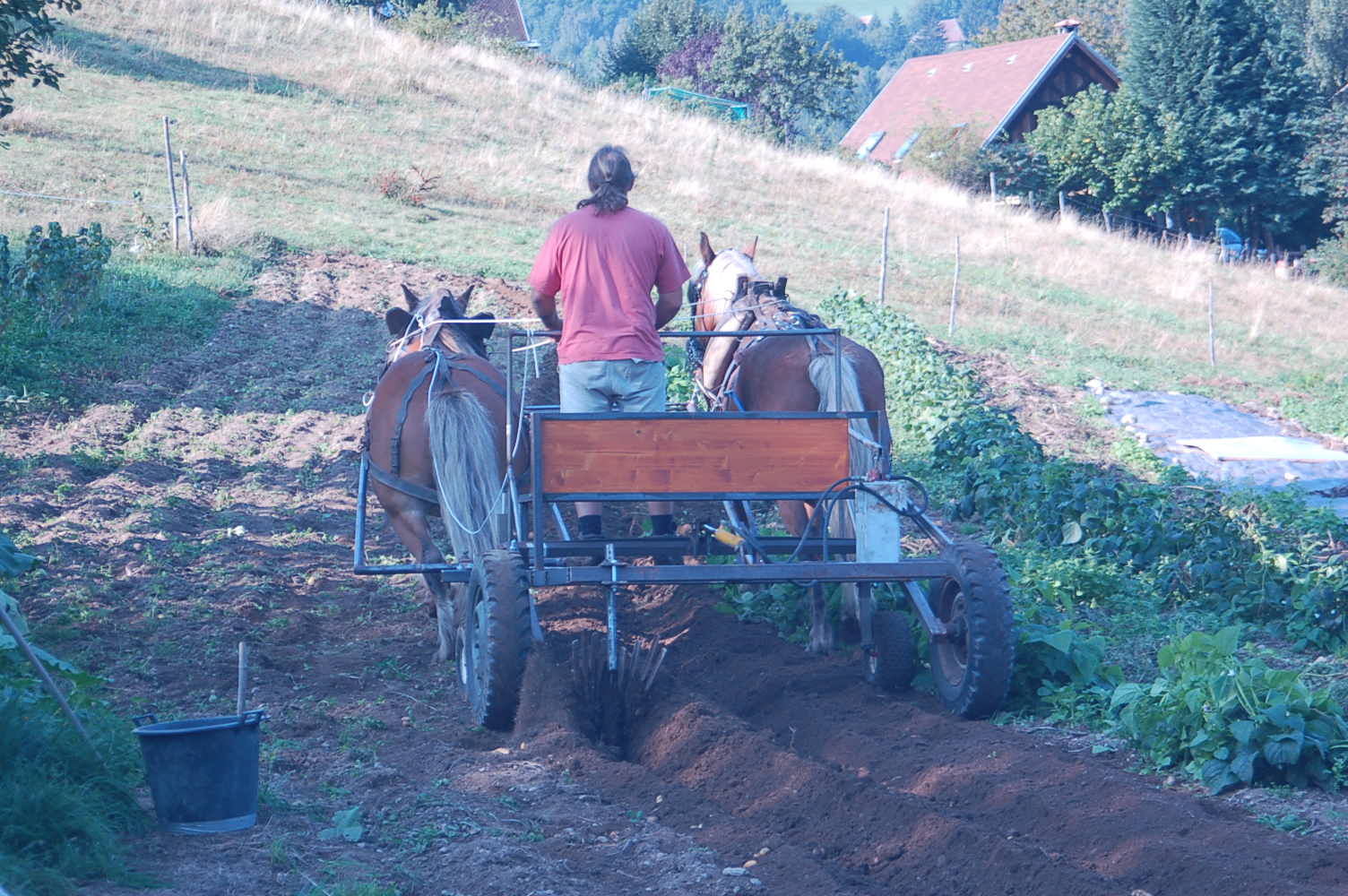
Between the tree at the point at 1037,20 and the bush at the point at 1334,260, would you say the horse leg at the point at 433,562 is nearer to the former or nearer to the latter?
the bush at the point at 1334,260

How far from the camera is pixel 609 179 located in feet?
18.8

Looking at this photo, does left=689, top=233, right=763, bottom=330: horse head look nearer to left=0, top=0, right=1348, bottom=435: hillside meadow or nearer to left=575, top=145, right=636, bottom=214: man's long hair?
left=575, top=145, right=636, bottom=214: man's long hair

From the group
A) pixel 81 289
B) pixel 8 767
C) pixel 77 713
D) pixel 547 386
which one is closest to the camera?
pixel 8 767

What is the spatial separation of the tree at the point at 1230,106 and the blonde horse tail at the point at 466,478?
33.4 meters

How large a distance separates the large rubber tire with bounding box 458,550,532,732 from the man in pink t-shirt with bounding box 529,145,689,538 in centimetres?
98

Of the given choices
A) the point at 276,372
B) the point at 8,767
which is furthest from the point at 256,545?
the point at 276,372

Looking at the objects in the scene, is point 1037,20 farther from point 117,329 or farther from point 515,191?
point 117,329

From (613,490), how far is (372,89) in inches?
1196

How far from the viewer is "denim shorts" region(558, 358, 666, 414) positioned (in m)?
5.98

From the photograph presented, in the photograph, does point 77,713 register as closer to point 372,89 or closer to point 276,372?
point 276,372

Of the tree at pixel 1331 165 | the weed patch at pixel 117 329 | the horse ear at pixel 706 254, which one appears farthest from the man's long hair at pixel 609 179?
the tree at pixel 1331 165

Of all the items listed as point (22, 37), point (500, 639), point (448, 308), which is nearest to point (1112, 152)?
point (22, 37)

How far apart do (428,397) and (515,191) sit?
21.2m

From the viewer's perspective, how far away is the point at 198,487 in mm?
9414
